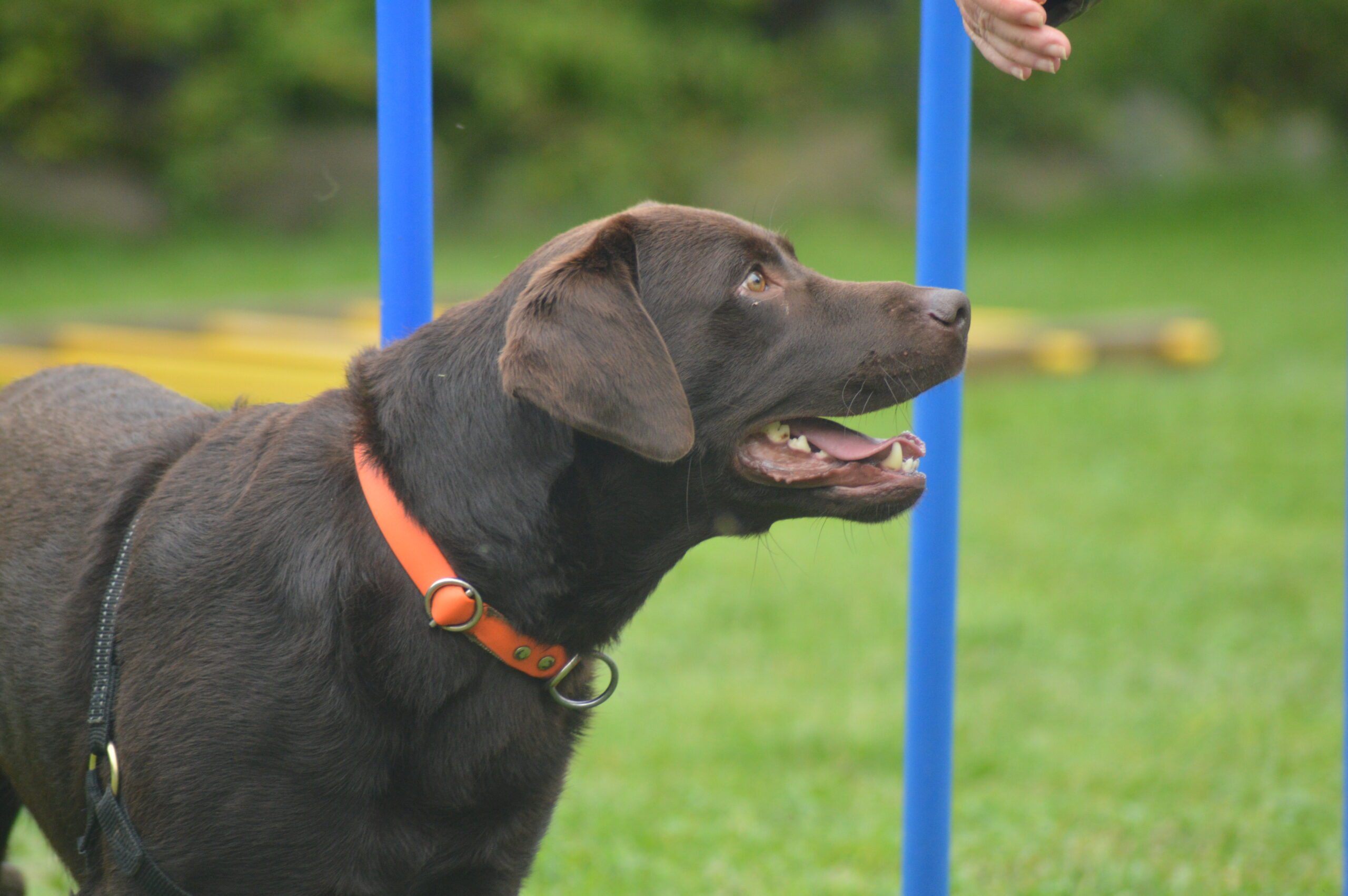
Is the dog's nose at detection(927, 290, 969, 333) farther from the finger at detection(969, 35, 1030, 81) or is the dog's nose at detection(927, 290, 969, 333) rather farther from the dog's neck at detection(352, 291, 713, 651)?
the dog's neck at detection(352, 291, 713, 651)

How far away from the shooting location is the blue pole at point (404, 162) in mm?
2645

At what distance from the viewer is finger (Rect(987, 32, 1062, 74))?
2.19 m

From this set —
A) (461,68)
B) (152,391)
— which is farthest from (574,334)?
(461,68)

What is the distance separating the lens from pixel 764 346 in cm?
239

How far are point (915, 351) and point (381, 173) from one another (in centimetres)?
114

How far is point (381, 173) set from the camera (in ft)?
8.84

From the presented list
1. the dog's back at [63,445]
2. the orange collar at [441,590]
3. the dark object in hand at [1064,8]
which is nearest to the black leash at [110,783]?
the dog's back at [63,445]

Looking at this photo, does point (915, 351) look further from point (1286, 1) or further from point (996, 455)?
point (1286, 1)

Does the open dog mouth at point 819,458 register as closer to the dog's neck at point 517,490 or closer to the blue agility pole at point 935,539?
the dog's neck at point 517,490

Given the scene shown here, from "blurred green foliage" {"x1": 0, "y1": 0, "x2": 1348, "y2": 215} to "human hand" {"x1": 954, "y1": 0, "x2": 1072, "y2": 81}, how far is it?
1595cm

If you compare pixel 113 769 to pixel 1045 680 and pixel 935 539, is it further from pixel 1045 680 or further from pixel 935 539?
pixel 1045 680

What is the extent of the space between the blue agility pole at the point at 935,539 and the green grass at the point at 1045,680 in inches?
5.7

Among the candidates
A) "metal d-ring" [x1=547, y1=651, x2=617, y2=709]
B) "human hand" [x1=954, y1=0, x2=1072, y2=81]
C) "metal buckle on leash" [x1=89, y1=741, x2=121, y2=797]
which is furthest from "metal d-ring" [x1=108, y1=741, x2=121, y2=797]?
"human hand" [x1=954, y1=0, x2=1072, y2=81]

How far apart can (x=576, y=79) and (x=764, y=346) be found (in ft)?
54.7
